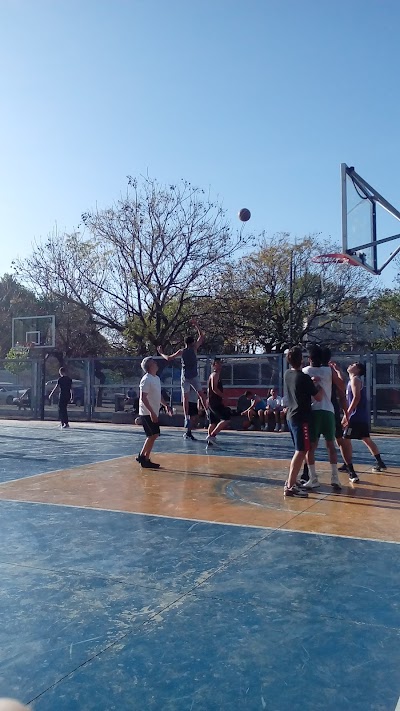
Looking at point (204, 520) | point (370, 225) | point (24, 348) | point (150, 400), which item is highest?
point (370, 225)

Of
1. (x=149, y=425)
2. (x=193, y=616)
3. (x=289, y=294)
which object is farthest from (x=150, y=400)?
(x=289, y=294)

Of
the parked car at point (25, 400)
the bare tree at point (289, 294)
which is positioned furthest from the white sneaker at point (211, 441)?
the bare tree at point (289, 294)

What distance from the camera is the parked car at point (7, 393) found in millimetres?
25234

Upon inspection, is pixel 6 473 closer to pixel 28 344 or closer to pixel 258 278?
pixel 28 344

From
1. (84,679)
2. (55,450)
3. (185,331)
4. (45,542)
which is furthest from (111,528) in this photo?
(185,331)

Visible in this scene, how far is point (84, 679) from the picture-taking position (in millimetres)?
3357

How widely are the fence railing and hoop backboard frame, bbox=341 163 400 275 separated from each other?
3.92 metres

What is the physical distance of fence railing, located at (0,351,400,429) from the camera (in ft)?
61.1

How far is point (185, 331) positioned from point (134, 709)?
2843 centimetres

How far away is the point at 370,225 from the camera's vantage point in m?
15.4

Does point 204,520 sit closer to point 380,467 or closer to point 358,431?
point 358,431

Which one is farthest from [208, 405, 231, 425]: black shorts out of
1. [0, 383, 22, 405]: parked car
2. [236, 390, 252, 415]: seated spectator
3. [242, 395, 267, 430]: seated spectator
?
[0, 383, 22, 405]: parked car

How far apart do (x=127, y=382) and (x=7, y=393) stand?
5.92m

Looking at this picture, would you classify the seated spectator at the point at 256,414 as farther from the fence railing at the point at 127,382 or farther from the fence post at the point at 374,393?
the fence post at the point at 374,393
